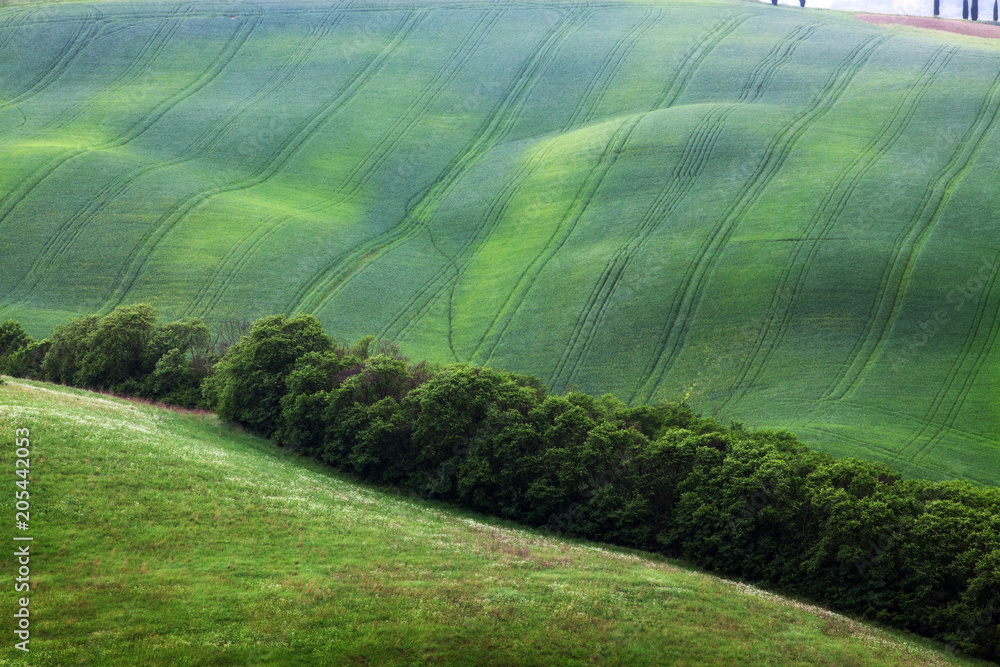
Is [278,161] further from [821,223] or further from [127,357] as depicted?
[821,223]

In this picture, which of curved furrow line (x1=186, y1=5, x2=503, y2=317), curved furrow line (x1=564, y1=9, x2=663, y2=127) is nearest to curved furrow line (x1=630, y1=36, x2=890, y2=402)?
curved furrow line (x1=564, y1=9, x2=663, y2=127)

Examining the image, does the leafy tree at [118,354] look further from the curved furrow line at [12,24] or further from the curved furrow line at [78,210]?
the curved furrow line at [12,24]

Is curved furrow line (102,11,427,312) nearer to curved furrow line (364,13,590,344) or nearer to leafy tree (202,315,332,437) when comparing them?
curved furrow line (364,13,590,344)

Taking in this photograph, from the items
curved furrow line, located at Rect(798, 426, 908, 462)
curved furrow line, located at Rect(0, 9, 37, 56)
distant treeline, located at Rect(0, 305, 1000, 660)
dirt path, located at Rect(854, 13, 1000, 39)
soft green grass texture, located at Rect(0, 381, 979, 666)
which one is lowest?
soft green grass texture, located at Rect(0, 381, 979, 666)

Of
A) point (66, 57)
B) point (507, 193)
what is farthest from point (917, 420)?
point (66, 57)

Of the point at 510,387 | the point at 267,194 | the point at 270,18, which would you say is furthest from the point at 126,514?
the point at 270,18

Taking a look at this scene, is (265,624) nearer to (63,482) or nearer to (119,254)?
(63,482)
